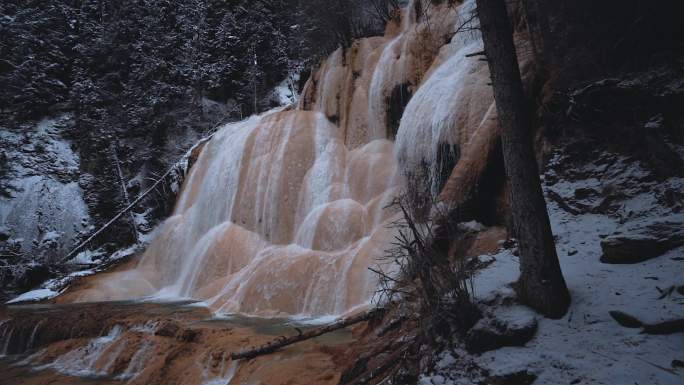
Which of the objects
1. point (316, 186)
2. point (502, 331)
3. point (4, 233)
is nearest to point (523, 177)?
point (502, 331)

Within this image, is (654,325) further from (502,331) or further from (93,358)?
(93,358)

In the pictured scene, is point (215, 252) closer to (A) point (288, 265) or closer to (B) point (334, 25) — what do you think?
(A) point (288, 265)

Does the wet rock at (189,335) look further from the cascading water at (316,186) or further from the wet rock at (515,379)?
the wet rock at (515,379)

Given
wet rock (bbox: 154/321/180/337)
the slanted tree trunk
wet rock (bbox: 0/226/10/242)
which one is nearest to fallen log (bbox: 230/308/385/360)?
wet rock (bbox: 154/321/180/337)

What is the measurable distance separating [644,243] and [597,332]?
148 cm

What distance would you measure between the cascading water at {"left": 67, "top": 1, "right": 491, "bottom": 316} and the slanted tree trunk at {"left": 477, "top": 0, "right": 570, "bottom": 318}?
423cm

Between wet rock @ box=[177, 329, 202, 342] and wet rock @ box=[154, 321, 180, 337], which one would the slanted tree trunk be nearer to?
wet rock @ box=[177, 329, 202, 342]

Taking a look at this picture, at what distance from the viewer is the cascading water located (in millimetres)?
9102

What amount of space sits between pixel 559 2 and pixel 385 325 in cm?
677

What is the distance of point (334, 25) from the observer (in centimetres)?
2089

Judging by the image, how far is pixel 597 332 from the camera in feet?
11.0

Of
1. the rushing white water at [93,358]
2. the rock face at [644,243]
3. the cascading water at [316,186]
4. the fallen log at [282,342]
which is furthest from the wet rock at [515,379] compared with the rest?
the rushing white water at [93,358]

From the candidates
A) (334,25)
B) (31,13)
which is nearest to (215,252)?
(334,25)

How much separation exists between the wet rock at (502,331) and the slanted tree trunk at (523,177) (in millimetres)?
235
